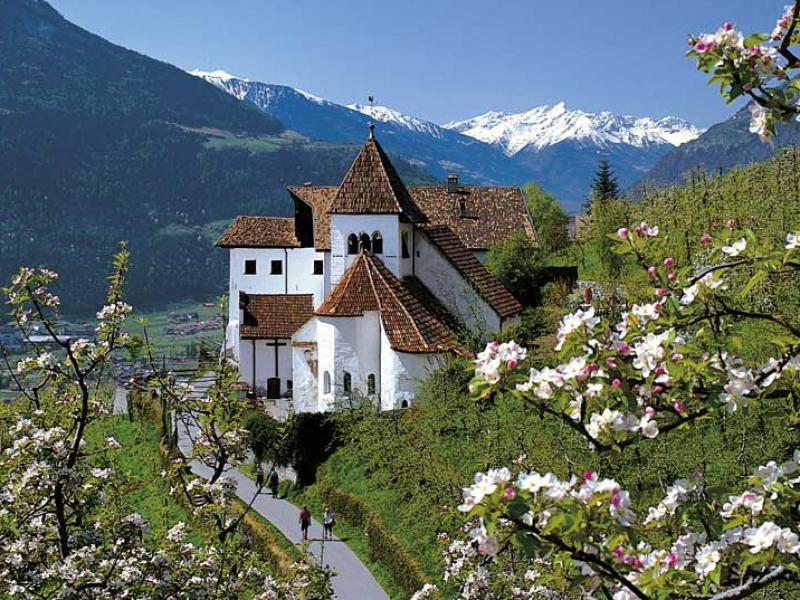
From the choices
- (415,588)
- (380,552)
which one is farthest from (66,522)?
(380,552)

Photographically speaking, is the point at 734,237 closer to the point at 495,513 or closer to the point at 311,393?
the point at 495,513

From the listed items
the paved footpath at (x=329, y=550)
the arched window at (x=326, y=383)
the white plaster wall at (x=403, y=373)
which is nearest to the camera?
the paved footpath at (x=329, y=550)

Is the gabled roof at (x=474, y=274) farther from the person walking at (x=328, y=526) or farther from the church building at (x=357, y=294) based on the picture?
the person walking at (x=328, y=526)

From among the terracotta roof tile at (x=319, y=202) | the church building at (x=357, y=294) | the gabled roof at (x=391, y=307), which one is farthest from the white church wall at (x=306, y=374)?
the terracotta roof tile at (x=319, y=202)

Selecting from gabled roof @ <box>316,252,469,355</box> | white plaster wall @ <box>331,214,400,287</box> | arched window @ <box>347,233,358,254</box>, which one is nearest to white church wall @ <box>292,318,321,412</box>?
gabled roof @ <box>316,252,469,355</box>

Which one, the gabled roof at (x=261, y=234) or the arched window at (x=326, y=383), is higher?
the gabled roof at (x=261, y=234)

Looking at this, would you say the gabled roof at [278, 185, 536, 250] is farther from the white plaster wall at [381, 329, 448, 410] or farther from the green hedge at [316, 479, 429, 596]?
the green hedge at [316, 479, 429, 596]

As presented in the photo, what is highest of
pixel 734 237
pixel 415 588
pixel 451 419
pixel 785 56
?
pixel 785 56

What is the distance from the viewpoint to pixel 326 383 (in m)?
34.4

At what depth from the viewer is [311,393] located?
35625 millimetres

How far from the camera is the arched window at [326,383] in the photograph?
112ft

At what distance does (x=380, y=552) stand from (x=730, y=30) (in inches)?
830

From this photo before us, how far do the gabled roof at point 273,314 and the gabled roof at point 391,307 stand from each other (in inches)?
411

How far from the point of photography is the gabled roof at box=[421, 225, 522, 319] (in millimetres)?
38750
